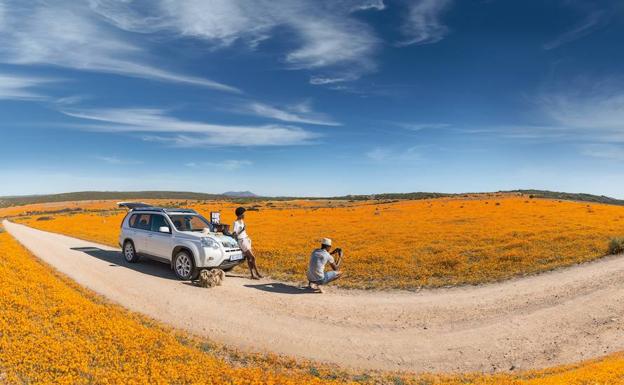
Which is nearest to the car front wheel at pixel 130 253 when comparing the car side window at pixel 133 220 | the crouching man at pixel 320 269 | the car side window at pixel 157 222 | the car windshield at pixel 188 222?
the car side window at pixel 133 220

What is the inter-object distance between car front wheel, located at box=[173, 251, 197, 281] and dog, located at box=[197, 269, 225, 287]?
1.68 ft

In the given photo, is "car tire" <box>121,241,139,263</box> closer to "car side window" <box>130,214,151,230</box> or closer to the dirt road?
"car side window" <box>130,214,151,230</box>

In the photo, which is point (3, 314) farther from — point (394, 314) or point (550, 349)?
point (550, 349)

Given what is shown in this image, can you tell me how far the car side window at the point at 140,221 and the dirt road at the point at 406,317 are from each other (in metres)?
1.99

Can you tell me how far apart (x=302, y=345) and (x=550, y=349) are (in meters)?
5.54

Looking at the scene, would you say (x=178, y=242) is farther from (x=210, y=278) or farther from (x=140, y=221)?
(x=140, y=221)

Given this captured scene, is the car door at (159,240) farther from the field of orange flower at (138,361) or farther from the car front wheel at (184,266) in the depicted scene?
the field of orange flower at (138,361)

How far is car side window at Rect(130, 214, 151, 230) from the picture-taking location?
610 inches

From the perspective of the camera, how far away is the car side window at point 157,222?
14786 millimetres

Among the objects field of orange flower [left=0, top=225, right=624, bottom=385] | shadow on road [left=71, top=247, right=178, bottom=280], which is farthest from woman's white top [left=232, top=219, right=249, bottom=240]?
field of orange flower [left=0, top=225, right=624, bottom=385]

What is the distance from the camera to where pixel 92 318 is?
27.7 ft

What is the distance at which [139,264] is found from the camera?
53.1 feet

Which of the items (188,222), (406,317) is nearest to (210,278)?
(188,222)

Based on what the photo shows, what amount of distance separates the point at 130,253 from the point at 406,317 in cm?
1237
